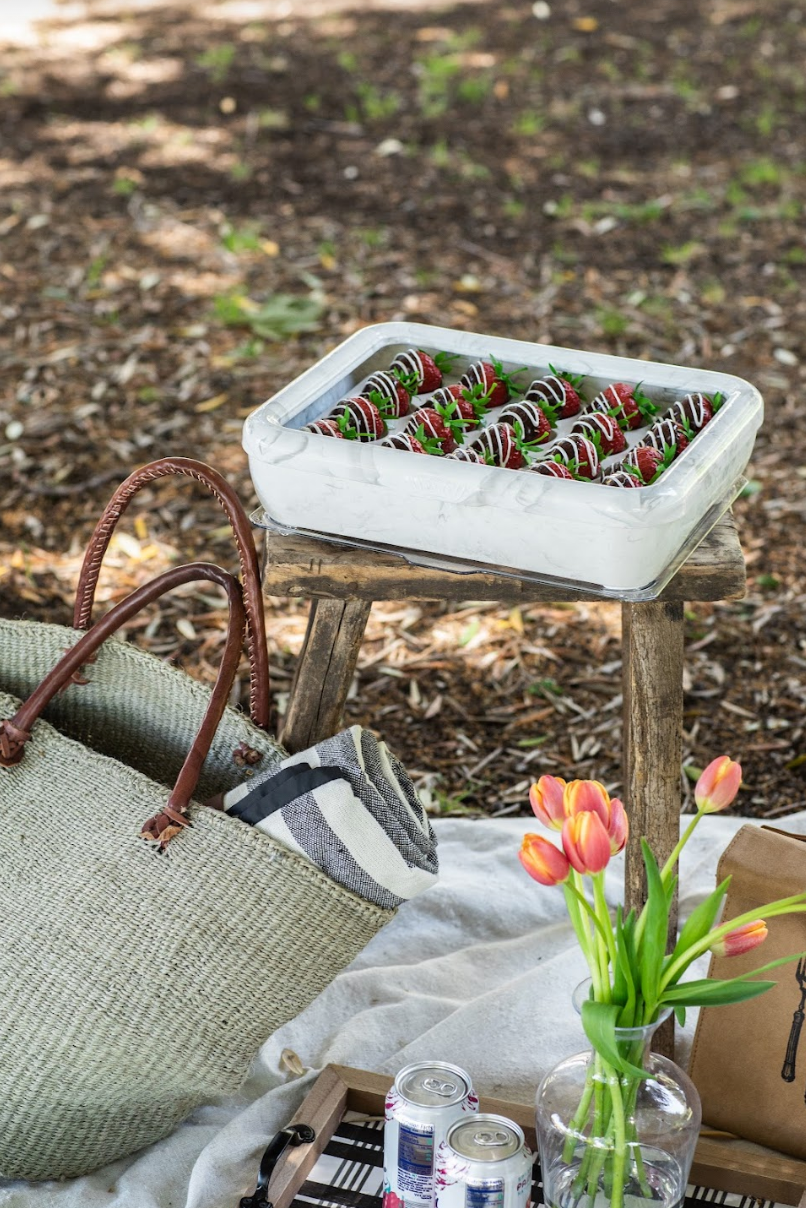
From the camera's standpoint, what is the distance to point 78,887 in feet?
4.38

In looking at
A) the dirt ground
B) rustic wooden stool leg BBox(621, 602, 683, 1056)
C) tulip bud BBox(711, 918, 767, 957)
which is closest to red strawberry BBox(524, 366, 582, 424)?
rustic wooden stool leg BBox(621, 602, 683, 1056)

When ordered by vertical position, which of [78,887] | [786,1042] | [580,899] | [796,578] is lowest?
[796,578]

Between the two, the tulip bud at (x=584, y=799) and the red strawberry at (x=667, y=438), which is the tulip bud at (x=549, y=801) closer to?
the tulip bud at (x=584, y=799)

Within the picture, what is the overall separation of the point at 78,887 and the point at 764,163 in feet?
12.7

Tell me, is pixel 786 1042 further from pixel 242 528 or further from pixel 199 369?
pixel 199 369

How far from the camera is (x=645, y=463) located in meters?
1.30

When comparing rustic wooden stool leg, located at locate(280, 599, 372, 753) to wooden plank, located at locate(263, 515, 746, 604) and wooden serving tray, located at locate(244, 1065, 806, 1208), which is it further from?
wooden serving tray, located at locate(244, 1065, 806, 1208)

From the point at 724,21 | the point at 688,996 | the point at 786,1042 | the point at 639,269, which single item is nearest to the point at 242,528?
the point at 688,996

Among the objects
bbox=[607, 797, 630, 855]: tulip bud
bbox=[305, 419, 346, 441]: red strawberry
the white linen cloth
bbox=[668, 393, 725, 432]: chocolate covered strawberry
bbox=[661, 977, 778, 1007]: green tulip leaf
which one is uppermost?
bbox=[305, 419, 346, 441]: red strawberry

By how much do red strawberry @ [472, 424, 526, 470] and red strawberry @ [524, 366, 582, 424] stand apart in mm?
106

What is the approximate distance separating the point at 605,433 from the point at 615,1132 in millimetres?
670

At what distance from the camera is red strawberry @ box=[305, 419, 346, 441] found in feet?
4.48

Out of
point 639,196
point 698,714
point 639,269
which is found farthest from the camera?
point 639,196

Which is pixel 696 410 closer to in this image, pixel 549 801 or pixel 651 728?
pixel 651 728
